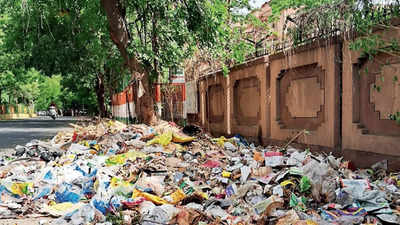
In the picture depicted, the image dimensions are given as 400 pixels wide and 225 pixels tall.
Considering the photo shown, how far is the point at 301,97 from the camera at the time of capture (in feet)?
22.0

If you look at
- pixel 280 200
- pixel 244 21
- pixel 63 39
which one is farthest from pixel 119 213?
pixel 63 39

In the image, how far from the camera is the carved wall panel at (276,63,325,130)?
612 cm

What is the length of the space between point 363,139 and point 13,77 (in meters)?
30.7

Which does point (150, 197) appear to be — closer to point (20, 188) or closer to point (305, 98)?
point (20, 188)

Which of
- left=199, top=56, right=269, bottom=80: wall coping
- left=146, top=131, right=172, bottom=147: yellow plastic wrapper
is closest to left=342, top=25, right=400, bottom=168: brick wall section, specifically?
left=199, top=56, right=269, bottom=80: wall coping

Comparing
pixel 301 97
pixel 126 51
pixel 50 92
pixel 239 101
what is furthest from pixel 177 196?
pixel 50 92

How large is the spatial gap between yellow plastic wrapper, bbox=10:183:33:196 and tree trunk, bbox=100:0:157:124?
500 cm

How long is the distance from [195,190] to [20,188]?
8.04ft

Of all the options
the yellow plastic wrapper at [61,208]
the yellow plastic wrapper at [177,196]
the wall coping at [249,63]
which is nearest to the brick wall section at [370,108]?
the wall coping at [249,63]

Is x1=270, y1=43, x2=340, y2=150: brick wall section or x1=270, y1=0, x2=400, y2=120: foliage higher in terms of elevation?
x1=270, y1=0, x2=400, y2=120: foliage

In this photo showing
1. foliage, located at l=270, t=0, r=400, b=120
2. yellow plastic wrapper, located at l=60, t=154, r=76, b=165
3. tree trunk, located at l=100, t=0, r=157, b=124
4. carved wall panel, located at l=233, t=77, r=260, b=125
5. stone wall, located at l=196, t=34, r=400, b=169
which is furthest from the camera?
tree trunk, located at l=100, t=0, r=157, b=124

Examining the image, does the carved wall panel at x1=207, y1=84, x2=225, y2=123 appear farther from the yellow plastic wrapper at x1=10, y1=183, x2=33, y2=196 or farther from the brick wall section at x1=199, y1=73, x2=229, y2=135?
the yellow plastic wrapper at x1=10, y1=183, x2=33, y2=196

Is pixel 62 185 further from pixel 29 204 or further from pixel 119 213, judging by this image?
pixel 119 213

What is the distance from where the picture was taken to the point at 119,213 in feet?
11.9
